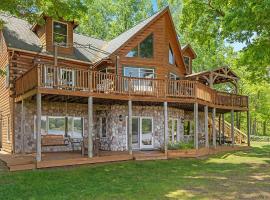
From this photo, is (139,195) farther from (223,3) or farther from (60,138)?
(223,3)

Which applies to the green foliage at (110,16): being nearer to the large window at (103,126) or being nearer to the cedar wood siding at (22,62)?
the large window at (103,126)

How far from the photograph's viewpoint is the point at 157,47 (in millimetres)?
21328

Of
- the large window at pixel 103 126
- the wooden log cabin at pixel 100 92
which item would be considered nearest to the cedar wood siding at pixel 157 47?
the wooden log cabin at pixel 100 92

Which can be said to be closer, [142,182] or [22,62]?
[142,182]

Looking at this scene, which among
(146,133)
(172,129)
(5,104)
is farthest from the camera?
A: (172,129)

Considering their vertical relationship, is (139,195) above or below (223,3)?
below

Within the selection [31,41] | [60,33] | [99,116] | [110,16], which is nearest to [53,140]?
[99,116]

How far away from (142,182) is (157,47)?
39.7ft

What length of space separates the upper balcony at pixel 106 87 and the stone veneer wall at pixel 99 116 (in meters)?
1.51

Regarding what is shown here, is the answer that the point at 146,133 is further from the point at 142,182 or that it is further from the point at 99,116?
the point at 142,182

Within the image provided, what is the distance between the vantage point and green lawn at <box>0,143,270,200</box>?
952cm

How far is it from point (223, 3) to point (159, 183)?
11.9 meters

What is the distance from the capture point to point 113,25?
3769 centimetres

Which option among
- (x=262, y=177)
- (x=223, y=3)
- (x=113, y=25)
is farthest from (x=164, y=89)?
(x=113, y=25)
